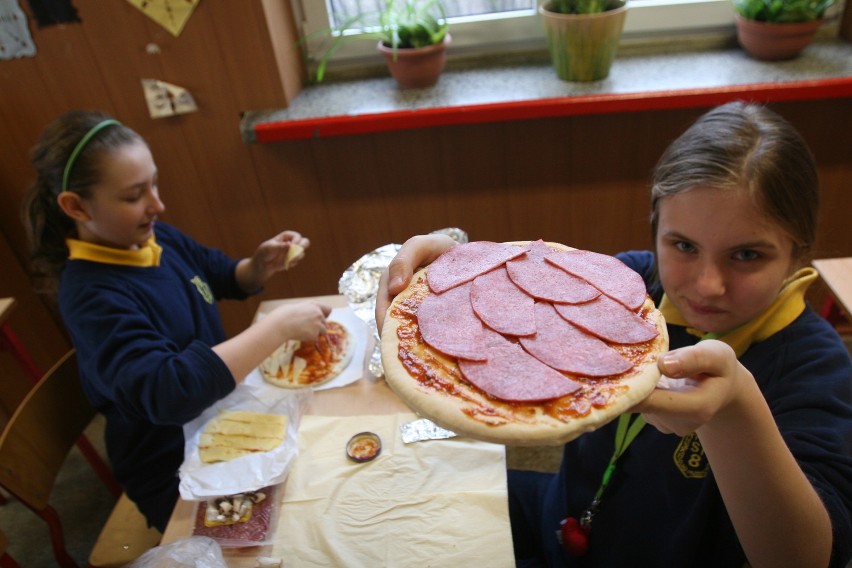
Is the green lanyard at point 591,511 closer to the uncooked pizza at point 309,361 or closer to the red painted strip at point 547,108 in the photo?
the uncooked pizza at point 309,361

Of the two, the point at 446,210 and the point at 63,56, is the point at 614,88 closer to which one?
the point at 446,210


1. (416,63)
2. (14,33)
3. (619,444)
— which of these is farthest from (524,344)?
(14,33)

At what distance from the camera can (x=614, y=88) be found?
2.04 m

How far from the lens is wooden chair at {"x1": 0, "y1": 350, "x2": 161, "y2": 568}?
137 centimetres

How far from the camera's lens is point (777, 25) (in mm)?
2023

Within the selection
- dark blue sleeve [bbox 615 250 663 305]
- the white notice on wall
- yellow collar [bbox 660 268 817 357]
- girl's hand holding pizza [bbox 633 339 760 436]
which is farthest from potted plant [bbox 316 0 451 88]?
girl's hand holding pizza [bbox 633 339 760 436]

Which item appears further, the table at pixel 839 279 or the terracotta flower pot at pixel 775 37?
the terracotta flower pot at pixel 775 37

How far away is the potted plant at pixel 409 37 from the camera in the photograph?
2.13m

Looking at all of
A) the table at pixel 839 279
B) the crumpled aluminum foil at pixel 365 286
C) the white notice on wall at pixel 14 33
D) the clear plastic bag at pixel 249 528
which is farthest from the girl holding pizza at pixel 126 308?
the table at pixel 839 279

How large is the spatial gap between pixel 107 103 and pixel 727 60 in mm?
2395

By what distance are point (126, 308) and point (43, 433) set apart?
0.41 m

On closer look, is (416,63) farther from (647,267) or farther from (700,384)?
(700,384)

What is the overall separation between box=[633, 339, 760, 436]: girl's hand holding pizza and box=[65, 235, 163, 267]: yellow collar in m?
1.37

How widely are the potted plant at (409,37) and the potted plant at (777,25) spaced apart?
111 centimetres
